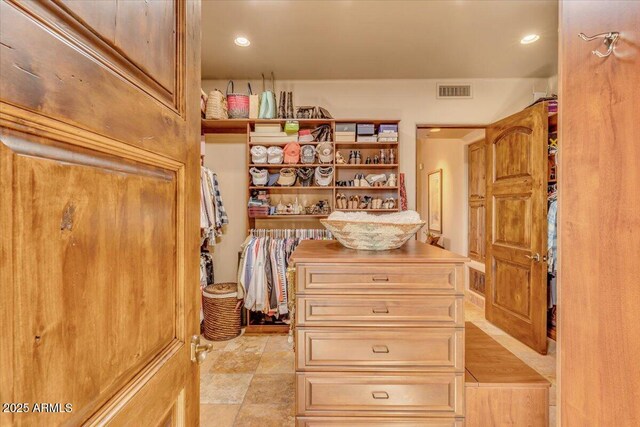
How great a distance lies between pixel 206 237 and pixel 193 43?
2635mm

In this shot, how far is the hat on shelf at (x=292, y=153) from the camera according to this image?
335 cm

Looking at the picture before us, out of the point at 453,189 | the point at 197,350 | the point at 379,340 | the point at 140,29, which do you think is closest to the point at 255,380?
the point at 379,340

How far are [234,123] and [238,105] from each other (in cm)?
20

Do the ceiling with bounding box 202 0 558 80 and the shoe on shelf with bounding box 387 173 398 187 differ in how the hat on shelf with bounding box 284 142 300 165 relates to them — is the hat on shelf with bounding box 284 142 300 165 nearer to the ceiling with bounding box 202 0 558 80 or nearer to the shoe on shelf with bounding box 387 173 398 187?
the ceiling with bounding box 202 0 558 80

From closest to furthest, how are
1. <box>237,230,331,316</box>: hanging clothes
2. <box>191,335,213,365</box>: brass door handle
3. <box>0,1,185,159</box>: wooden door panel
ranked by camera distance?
<box>0,1,185,159</box>: wooden door panel
<box>191,335,213,365</box>: brass door handle
<box>237,230,331,316</box>: hanging clothes

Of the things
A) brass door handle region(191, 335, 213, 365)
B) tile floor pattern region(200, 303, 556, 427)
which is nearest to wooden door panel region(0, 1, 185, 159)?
brass door handle region(191, 335, 213, 365)

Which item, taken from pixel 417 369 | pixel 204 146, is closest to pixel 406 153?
pixel 204 146

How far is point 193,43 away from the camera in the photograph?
0.83 m

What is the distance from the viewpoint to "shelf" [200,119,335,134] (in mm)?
3311

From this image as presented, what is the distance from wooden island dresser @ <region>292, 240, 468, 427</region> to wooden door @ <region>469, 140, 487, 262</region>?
124 inches

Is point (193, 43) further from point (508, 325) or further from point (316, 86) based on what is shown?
point (508, 325)

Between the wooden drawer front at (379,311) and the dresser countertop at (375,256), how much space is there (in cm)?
18

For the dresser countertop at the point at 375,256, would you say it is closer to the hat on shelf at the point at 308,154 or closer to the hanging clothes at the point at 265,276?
the hanging clothes at the point at 265,276

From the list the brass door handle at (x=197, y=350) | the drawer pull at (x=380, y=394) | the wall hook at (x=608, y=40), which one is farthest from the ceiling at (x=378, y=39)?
the drawer pull at (x=380, y=394)
